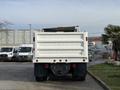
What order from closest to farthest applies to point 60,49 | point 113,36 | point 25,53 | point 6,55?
point 60,49
point 25,53
point 6,55
point 113,36

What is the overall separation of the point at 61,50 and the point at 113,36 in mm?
30702

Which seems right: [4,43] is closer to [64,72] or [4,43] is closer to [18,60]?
[18,60]

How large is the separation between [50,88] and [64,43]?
3835 millimetres

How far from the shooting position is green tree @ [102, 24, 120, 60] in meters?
48.8

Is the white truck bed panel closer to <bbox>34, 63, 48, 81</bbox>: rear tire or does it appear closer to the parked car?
<bbox>34, 63, 48, 81</bbox>: rear tire

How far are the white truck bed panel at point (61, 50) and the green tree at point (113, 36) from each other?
26911 mm

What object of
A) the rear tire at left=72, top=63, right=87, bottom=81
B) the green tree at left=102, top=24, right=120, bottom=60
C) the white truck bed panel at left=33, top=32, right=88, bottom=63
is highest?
the green tree at left=102, top=24, right=120, bottom=60

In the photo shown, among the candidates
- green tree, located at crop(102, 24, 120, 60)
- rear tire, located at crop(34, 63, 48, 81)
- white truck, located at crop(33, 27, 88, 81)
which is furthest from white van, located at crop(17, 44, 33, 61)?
white truck, located at crop(33, 27, 88, 81)

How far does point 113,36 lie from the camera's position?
51.4m

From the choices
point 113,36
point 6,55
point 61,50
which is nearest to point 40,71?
point 61,50

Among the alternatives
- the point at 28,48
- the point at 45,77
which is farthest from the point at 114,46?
the point at 45,77

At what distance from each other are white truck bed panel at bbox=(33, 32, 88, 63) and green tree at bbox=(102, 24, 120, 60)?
26911 millimetres

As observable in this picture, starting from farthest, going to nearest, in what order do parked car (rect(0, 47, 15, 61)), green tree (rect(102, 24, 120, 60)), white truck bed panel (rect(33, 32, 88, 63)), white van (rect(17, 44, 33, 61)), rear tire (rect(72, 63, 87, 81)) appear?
parked car (rect(0, 47, 15, 61)) → green tree (rect(102, 24, 120, 60)) → white van (rect(17, 44, 33, 61)) → rear tire (rect(72, 63, 87, 81)) → white truck bed panel (rect(33, 32, 88, 63))

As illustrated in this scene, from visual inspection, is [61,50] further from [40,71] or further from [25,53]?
[25,53]
